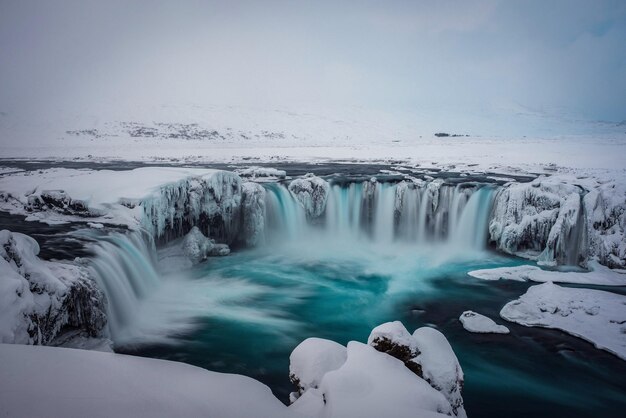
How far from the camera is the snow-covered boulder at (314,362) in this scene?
4.08m

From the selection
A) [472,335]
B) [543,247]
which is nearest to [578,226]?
[543,247]

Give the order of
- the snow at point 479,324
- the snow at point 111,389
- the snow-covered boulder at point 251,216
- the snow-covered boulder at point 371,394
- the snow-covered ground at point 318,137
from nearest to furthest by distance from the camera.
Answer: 1. the snow at point 111,389
2. the snow-covered boulder at point 371,394
3. the snow at point 479,324
4. the snow-covered boulder at point 251,216
5. the snow-covered ground at point 318,137

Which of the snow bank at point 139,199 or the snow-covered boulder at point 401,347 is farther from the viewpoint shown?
the snow bank at point 139,199

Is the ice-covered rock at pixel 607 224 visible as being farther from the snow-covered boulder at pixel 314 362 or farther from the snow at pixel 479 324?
the snow-covered boulder at pixel 314 362

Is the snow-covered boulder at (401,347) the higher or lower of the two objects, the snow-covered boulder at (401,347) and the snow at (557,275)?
the higher

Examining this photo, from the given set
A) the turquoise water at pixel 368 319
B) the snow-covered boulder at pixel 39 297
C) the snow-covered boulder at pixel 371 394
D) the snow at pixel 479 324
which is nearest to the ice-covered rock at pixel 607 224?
the turquoise water at pixel 368 319

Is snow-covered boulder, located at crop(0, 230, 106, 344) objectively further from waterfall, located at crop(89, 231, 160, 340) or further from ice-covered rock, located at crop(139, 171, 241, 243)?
ice-covered rock, located at crop(139, 171, 241, 243)

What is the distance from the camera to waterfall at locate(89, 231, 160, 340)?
8188 mm

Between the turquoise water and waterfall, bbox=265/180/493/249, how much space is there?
1201 millimetres

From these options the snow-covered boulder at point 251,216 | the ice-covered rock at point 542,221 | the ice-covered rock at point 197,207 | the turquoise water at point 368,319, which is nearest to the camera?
the turquoise water at point 368,319

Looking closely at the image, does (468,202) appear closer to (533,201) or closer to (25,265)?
(533,201)

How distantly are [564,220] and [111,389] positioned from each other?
1476 cm

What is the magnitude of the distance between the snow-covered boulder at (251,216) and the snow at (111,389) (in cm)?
1233

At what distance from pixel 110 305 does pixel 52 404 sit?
20.1 feet
